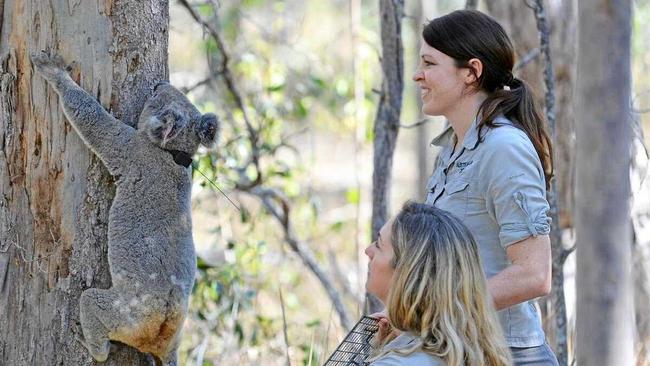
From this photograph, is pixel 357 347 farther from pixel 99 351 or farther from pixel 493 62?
pixel 493 62

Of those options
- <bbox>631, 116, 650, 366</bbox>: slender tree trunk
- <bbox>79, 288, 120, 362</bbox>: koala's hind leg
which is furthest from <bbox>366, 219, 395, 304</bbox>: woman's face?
<bbox>631, 116, 650, 366</bbox>: slender tree trunk

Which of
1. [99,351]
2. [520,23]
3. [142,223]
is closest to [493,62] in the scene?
[142,223]

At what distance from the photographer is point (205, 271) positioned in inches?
220

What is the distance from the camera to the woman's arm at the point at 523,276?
93.7 inches

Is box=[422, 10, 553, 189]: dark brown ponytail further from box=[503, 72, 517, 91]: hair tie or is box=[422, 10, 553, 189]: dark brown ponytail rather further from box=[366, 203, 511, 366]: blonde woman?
box=[366, 203, 511, 366]: blonde woman

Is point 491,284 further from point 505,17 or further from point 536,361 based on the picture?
point 505,17

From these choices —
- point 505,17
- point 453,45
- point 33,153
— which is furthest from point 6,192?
point 505,17

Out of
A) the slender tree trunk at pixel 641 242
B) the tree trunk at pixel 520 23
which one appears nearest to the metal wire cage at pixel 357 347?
the slender tree trunk at pixel 641 242

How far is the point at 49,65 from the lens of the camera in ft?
8.83

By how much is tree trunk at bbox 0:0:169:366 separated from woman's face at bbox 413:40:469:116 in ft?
2.76

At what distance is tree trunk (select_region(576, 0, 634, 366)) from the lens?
71.5 inches

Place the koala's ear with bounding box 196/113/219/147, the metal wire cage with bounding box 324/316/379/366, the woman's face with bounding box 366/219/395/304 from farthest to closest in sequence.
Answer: the koala's ear with bounding box 196/113/219/147
the metal wire cage with bounding box 324/316/379/366
the woman's face with bounding box 366/219/395/304

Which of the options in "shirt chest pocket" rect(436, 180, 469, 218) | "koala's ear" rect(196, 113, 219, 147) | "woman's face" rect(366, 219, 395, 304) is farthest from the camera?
"koala's ear" rect(196, 113, 219, 147)

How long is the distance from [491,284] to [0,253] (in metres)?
1.51
